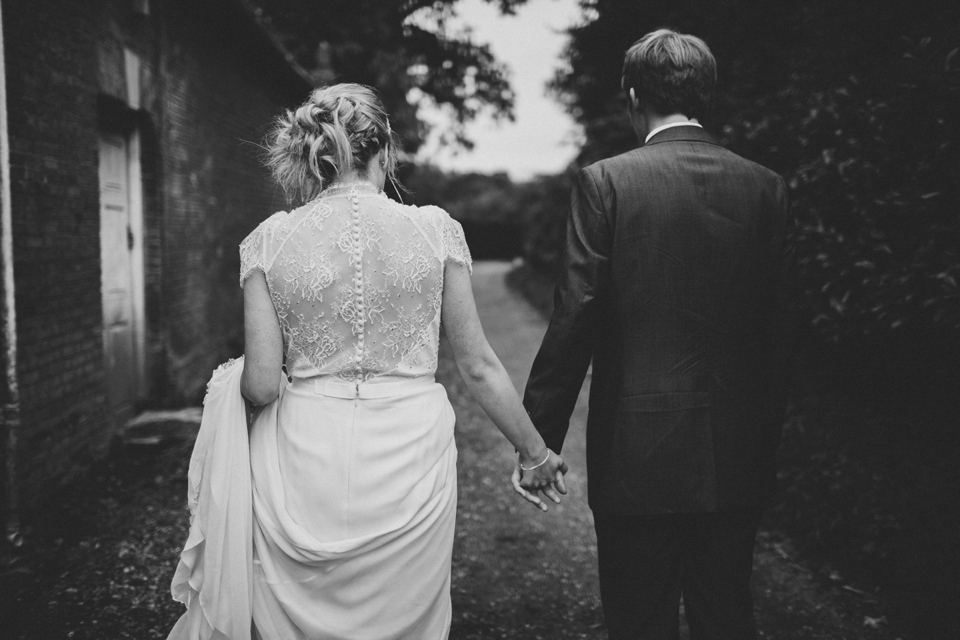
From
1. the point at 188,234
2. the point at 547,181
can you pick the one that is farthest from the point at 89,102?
the point at 547,181

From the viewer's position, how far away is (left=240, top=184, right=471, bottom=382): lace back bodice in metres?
2.23

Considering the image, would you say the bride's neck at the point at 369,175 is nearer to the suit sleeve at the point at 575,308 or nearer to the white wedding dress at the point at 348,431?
the white wedding dress at the point at 348,431

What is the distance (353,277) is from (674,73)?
123 cm

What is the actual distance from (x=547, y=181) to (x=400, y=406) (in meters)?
17.4

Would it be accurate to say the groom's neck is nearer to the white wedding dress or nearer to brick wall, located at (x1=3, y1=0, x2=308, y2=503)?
the white wedding dress

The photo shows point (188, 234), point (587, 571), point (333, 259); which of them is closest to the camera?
point (333, 259)

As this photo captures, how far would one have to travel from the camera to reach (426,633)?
239cm

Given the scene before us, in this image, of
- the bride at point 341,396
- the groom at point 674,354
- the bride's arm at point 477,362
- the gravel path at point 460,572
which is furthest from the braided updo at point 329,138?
the gravel path at point 460,572

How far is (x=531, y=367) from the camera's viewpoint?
3.92 m

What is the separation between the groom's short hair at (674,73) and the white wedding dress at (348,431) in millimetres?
826

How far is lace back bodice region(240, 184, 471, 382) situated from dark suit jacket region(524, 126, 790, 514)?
441 millimetres

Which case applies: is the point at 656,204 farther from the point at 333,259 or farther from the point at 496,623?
the point at 496,623

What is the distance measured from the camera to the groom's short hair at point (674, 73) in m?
2.46

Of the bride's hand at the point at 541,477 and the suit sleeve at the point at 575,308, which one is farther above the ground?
the suit sleeve at the point at 575,308
